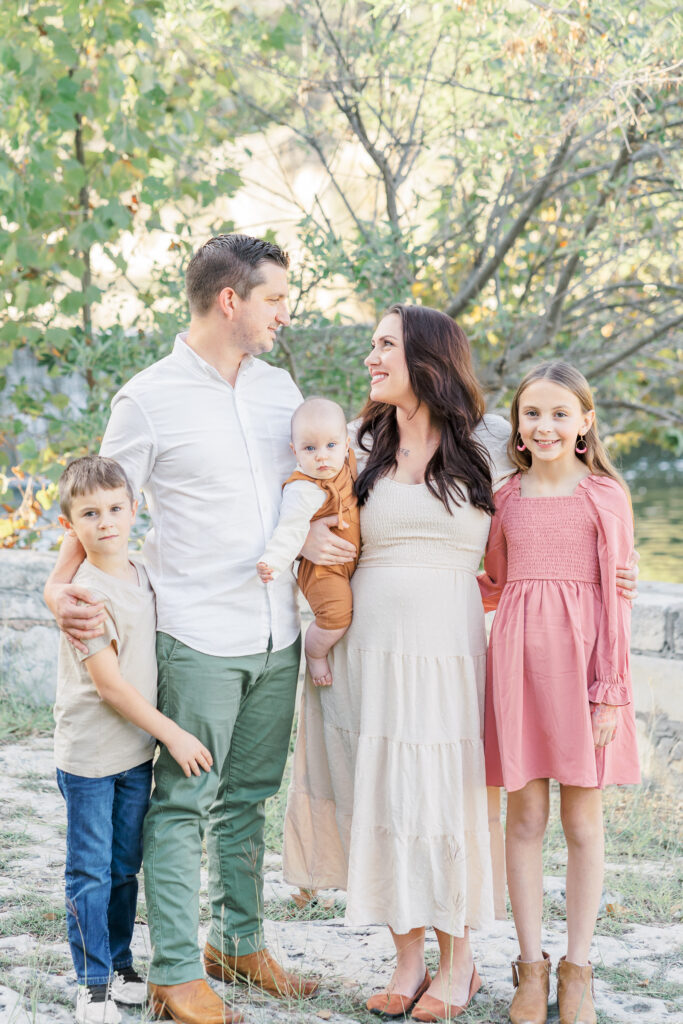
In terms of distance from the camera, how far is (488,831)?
2.56 metres

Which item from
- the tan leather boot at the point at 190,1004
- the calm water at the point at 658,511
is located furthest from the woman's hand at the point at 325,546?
the calm water at the point at 658,511

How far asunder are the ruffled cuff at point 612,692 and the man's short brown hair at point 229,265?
1236 millimetres

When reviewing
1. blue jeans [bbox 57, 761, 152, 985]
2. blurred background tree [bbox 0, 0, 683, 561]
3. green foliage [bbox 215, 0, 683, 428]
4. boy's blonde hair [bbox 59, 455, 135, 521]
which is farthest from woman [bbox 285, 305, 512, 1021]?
blurred background tree [bbox 0, 0, 683, 561]

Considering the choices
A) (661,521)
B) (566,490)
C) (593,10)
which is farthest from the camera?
(661,521)

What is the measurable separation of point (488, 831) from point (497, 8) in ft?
10.8

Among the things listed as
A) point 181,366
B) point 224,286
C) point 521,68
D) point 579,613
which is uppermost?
point 521,68

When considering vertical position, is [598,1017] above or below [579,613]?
below

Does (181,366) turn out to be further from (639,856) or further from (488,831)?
(639,856)

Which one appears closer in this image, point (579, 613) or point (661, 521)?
point (579, 613)

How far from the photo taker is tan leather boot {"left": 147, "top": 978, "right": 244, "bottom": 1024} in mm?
2344

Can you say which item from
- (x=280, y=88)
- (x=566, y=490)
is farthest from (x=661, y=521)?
(x=566, y=490)

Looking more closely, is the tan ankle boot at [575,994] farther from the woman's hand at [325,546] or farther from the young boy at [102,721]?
the woman's hand at [325,546]

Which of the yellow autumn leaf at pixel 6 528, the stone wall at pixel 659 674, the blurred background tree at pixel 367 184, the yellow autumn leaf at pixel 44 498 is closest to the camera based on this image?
the stone wall at pixel 659 674

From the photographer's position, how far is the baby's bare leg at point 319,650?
103 inches
